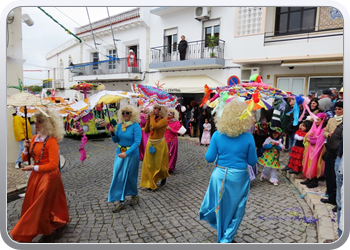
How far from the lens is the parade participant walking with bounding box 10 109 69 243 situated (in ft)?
8.11

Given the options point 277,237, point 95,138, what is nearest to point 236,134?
point 277,237

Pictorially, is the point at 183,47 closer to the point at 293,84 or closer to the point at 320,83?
the point at 293,84

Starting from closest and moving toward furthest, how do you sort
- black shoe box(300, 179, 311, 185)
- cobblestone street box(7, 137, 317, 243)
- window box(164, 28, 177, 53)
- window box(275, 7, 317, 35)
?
cobblestone street box(7, 137, 317, 243) → black shoe box(300, 179, 311, 185) → window box(275, 7, 317, 35) → window box(164, 28, 177, 53)

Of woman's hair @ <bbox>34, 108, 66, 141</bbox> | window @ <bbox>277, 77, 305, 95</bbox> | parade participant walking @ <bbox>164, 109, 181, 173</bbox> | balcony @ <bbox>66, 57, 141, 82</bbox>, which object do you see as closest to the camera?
woman's hair @ <bbox>34, 108, 66, 141</bbox>

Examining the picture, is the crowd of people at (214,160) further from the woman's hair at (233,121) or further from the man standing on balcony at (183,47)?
the man standing on balcony at (183,47)

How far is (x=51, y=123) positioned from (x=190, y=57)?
8.18 metres

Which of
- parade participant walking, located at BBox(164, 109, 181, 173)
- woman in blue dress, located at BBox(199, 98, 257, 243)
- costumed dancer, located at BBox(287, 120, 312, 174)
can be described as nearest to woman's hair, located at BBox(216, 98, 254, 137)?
woman in blue dress, located at BBox(199, 98, 257, 243)

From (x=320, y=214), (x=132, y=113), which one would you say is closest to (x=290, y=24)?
(x=320, y=214)

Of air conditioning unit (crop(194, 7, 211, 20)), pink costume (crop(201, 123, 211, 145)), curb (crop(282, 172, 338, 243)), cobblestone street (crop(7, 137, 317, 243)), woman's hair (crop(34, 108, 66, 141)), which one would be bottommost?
cobblestone street (crop(7, 137, 317, 243))

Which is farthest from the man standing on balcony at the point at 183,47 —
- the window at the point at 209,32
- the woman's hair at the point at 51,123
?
the woman's hair at the point at 51,123

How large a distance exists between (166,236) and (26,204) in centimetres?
172

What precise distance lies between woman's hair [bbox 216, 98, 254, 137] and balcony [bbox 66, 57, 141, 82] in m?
9.05

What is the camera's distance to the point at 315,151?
14.1ft

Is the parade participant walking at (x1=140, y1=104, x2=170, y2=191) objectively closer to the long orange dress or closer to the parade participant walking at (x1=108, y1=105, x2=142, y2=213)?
the parade participant walking at (x1=108, y1=105, x2=142, y2=213)
